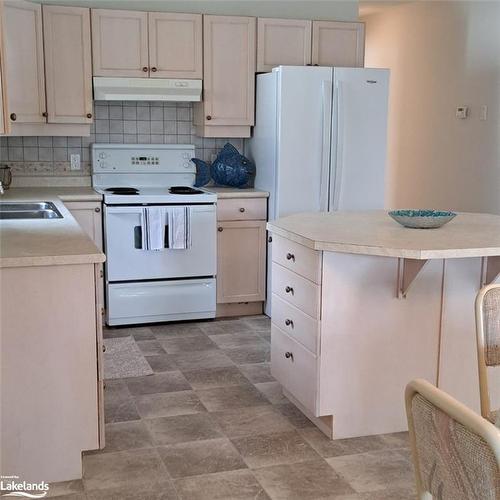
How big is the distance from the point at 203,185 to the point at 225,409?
231 cm

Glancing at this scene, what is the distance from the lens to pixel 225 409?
331 cm

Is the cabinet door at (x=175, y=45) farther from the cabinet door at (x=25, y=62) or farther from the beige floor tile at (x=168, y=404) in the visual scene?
the beige floor tile at (x=168, y=404)

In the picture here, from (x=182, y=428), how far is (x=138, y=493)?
59 centimetres

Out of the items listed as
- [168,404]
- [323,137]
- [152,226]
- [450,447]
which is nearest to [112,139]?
[152,226]

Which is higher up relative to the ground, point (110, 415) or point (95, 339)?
point (95, 339)

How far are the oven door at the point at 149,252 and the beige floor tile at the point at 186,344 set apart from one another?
0.48 metres

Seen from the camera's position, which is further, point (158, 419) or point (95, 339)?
point (158, 419)

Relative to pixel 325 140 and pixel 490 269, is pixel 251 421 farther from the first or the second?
pixel 325 140

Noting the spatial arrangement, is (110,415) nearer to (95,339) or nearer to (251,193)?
(95,339)

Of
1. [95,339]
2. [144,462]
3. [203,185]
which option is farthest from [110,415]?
[203,185]

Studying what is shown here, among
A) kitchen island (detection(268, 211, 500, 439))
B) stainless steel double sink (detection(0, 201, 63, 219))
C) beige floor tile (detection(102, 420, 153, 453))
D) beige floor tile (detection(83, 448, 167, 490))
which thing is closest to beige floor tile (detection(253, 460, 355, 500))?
kitchen island (detection(268, 211, 500, 439))

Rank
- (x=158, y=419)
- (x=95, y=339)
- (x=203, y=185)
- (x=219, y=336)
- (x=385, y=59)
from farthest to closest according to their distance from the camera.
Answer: (x=385, y=59), (x=203, y=185), (x=219, y=336), (x=158, y=419), (x=95, y=339)

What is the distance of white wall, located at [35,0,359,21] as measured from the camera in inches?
185

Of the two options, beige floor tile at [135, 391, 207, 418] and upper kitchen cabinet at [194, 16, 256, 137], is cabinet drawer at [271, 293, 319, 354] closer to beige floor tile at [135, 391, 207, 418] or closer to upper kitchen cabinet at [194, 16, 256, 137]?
beige floor tile at [135, 391, 207, 418]
